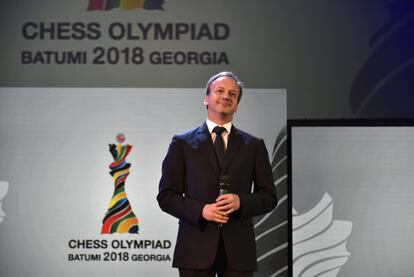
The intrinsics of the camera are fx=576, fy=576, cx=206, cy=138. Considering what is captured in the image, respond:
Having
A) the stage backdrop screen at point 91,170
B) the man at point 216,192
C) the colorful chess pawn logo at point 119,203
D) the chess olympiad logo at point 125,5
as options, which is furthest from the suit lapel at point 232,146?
the chess olympiad logo at point 125,5

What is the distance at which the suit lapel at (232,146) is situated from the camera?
2436mm

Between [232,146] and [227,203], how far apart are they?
0.30 metres

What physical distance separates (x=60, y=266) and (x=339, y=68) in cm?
263

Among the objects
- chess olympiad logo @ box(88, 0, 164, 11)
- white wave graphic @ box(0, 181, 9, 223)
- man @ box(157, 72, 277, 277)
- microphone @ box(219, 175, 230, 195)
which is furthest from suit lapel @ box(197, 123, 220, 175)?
white wave graphic @ box(0, 181, 9, 223)

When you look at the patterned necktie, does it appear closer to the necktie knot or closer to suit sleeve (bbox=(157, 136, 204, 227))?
the necktie knot

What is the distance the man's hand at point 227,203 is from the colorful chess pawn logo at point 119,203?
2.19m

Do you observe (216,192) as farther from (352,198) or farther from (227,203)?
(352,198)

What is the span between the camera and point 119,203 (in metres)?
4.38

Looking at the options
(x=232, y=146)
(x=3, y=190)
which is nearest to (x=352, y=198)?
(x=232, y=146)

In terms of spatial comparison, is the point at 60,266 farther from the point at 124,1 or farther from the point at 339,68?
the point at 339,68

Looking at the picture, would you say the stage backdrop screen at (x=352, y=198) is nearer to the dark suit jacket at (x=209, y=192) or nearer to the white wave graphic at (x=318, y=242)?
the white wave graphic at (x=318, y=242)

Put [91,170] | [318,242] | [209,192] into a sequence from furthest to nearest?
[91,170] < [318,242] < [209,192]

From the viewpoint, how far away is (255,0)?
177 inches

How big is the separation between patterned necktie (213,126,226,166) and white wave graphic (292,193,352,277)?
6.43ft
